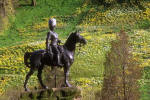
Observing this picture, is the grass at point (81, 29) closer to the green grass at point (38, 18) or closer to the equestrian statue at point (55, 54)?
the green grass at point (38, 18)

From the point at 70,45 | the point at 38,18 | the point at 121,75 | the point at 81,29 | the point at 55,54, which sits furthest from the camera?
the point at 38,18

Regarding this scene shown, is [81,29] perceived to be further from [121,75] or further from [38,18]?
[121,75]

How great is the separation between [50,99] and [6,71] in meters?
23.0

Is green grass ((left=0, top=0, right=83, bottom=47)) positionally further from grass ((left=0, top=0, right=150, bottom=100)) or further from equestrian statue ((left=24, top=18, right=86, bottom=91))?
equestrian statue ((left=24, top=18, right=86, bottom=91))

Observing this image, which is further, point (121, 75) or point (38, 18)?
point (38, 18)

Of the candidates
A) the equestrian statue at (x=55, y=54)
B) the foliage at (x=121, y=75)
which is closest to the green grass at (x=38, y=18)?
the foliage at (x=121, y=75)

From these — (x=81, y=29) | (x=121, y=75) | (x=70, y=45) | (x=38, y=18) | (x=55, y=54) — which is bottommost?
(x=121, y=75)

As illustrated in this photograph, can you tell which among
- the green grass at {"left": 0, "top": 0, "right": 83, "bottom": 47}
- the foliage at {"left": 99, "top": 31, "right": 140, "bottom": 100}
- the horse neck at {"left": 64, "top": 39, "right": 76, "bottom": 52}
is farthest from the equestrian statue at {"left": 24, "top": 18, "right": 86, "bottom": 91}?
the green grass at {"left": 0, "top": 0, "right": 83, "bottom": 47}

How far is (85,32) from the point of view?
47844mm

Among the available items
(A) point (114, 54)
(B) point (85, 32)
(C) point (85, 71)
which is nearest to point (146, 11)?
(B) point (85, 32)

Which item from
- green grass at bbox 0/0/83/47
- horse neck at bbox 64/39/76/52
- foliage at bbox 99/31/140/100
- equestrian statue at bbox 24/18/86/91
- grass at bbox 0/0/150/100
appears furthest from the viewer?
green grass at bbox 0/0/83/47

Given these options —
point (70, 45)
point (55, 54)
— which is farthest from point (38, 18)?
point (55, 54)

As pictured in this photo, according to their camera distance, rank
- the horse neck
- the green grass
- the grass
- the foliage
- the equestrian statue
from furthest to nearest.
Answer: the green grass
the grass
the foliage
the horse neck
the equestrian statue

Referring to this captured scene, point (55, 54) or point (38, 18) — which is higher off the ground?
point (55, 54)
